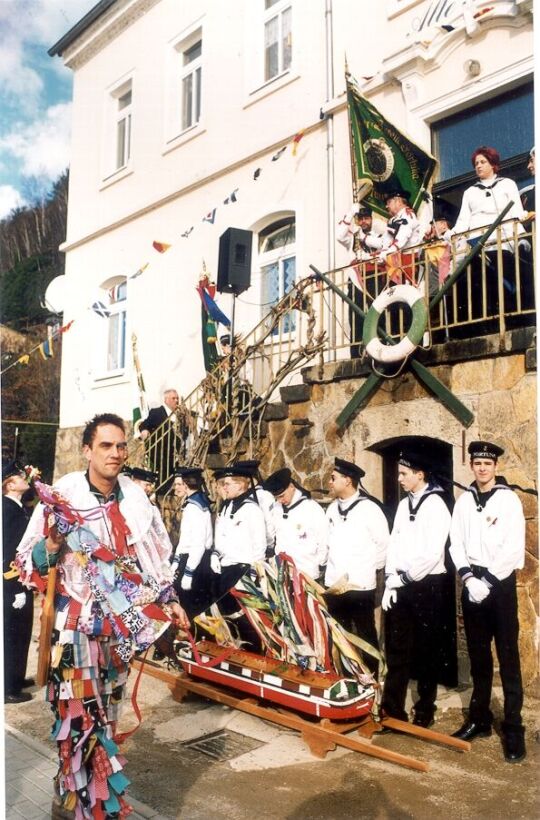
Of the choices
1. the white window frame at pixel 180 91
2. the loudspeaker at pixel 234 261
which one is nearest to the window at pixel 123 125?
the white window frame at pixel 180 91

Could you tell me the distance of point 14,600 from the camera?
3951 millimetres

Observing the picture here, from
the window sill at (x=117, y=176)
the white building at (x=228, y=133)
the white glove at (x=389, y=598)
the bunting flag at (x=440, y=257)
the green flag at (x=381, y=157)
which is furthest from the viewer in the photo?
the green flag at (x=381, y=157)

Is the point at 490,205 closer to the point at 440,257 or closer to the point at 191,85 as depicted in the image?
the point at 440,257

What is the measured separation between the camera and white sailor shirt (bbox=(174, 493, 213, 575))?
16.2 ft

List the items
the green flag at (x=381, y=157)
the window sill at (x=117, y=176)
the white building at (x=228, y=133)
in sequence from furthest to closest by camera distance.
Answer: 1. the green flag at (x=381, y=157)
2. the window sill at (x=117, y=176)
3. the white building at (x=228, y=133)

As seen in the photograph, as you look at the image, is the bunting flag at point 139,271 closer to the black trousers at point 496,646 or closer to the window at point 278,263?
the window at point 278,263

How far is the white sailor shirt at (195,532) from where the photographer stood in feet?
16.2

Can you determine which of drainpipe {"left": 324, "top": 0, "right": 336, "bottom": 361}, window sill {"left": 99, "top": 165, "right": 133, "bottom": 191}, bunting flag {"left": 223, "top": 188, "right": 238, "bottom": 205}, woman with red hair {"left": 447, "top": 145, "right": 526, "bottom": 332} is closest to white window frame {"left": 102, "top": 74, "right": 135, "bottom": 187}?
window sill {"left": 99, "top": 165, "right": 133, "bottom": 191}

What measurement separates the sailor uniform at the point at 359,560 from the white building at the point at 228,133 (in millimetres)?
1681

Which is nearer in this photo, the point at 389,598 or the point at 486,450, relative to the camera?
the point at 486,450

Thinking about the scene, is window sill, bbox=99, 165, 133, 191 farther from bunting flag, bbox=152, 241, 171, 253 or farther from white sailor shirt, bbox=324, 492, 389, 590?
white sailor shirt, bbox=324, 492, 389, 590

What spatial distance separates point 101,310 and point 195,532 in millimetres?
1926

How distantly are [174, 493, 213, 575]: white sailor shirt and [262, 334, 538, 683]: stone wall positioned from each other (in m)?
0.77

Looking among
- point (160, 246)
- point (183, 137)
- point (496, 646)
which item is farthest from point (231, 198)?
point (496, 646)
